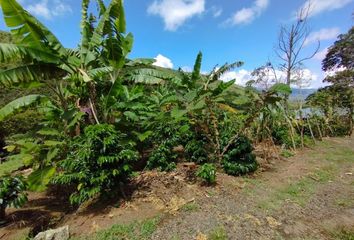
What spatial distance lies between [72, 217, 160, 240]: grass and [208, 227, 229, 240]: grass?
90 centimetres

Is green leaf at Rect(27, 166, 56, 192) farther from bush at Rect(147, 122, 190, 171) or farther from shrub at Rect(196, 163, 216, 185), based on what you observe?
shrub at Rect(196, 163, 216, 185)

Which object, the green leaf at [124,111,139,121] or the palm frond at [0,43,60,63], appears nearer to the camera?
the palm frond at [0,43,60,63]

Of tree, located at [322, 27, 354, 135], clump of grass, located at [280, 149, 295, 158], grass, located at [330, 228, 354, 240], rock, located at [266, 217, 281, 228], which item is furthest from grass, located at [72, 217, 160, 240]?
tree, located at [322, 27, 354, 135]

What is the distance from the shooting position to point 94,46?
21.6ft

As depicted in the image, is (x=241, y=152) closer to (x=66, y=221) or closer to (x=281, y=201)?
(x=281, y=201)

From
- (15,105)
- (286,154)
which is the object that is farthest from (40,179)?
(286,154)

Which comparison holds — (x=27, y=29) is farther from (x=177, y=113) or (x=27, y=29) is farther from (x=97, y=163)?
(x=177, y=113)

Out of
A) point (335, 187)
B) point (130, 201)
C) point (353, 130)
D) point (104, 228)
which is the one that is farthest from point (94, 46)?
point (353, 130)

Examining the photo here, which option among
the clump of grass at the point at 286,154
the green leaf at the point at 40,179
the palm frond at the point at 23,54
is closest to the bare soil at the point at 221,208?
the green leaf at the point at 40,179

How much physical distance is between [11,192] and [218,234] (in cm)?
386

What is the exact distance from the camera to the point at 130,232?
13.7 ft

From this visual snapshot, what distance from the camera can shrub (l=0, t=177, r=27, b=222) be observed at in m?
4.89

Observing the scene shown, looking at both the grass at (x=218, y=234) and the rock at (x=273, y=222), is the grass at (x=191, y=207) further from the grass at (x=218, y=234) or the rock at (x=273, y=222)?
the rock at (x=273, y=222)

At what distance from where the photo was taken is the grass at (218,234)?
3855mm
